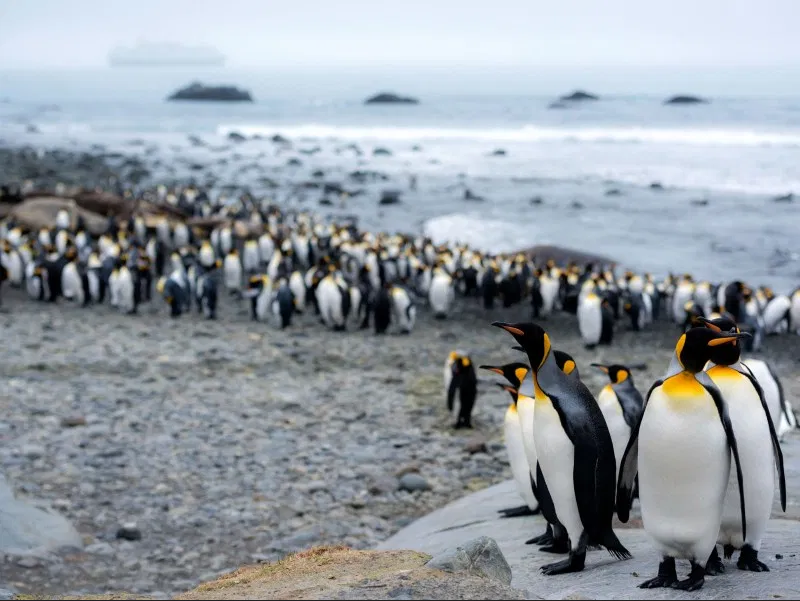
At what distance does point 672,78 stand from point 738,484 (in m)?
121

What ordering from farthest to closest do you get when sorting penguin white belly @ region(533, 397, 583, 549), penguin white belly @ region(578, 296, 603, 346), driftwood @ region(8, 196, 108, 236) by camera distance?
driftwood @ region(8, 196, 108, 236) → penguin white belly @ region(578, 296, 603, 346) → penguin white belly @ region(533, 397, 583, 549)

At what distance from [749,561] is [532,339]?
109 centimetres

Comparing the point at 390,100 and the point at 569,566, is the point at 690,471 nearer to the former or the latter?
the point at 569,566

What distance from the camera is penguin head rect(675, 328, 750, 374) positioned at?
9.60 ft

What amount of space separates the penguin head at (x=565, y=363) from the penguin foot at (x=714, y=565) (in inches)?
33.3

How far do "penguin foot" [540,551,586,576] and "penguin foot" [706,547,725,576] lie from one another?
0.46m

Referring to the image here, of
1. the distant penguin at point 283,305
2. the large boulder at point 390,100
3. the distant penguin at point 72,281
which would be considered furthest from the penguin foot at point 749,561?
the large boulder at point 390,100

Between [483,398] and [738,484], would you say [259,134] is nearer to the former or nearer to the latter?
[483,398]

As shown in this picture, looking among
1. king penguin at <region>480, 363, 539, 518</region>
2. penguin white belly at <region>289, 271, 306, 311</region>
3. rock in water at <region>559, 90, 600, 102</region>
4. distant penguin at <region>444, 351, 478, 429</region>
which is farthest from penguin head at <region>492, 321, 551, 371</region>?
rock in water at <region>559, 90, 600, 102</region>

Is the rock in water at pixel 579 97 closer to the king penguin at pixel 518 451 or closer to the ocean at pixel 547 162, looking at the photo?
the ocean at pixel 547 162

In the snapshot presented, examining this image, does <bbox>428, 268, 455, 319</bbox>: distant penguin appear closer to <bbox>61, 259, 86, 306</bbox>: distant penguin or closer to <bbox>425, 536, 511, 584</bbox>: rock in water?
<bbox>61, 259, 86, 306</bbox>: distant penguin

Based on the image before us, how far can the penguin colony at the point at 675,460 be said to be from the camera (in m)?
2.95

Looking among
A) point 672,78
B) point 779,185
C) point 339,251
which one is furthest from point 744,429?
point 672,78

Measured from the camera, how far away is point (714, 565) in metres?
3.02
